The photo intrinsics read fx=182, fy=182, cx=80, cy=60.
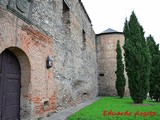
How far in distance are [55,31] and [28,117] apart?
338 cm

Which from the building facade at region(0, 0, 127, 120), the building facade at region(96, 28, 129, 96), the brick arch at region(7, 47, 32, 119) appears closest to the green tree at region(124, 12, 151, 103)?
the building facade at region(0, 0, 127, 120)

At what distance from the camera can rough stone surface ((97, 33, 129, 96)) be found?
19938 millimetres

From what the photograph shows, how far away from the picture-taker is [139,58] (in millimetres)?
10367

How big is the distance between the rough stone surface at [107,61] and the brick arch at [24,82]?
15923 millimetres

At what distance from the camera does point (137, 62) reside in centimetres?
1039

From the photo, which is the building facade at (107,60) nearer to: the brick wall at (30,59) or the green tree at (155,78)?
the green tree at (155,78)

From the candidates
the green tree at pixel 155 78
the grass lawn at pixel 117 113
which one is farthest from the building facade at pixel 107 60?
the grass lawn at pixel 117 113

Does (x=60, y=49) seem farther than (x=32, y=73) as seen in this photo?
Yes

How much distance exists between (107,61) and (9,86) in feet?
55.1

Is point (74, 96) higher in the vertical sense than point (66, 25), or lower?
lower

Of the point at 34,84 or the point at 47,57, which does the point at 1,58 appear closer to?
the point at 34,84

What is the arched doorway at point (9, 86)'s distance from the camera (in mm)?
4098

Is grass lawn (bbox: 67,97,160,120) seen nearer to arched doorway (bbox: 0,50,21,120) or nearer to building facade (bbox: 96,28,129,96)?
arched doorway (bbox: 0,50,21,120)

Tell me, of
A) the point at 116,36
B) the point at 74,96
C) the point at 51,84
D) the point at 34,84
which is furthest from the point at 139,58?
the point at 116,36
